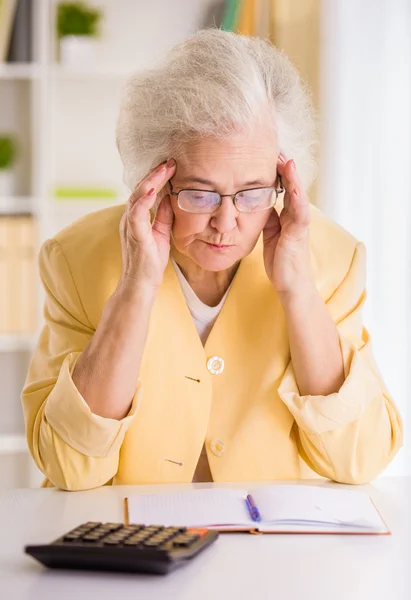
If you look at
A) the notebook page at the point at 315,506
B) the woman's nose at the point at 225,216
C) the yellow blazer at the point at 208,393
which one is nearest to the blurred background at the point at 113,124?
the yellow blazer at the point at 208,393

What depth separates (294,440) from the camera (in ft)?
5.72

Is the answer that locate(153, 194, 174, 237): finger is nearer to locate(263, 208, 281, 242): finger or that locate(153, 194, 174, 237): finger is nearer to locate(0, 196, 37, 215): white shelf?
locate(263, 208, 281, 242): finger

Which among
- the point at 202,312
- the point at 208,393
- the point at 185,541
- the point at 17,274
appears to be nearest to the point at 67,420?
the point at 208,393

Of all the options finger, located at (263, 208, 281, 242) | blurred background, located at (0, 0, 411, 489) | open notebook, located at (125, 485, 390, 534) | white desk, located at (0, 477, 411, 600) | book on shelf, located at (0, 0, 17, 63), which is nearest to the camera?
white desk, located at (0, 477, 411, 600)

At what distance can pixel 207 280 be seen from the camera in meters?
1.84

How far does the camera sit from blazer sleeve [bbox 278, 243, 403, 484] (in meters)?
1.62

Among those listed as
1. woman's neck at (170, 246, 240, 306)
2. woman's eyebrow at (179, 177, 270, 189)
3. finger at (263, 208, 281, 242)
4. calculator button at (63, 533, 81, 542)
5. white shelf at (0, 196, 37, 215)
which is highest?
woman's eyebrow at (179, 177, 270, 189)

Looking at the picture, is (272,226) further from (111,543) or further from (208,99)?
(111,543)

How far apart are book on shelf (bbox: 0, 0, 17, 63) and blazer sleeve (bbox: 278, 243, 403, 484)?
2101 mm

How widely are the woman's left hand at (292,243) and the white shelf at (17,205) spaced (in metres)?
1.82

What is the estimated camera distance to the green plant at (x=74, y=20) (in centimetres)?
338

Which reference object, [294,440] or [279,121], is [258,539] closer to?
[294,440]

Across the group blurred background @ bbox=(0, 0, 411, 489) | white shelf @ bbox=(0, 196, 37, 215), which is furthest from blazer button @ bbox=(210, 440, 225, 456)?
white shelf @ bbox=(0, 196, 37, 215)

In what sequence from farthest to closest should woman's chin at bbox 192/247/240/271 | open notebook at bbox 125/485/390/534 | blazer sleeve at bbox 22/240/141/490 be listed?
1. woman's chin at bbox 192/247/240/271
2. blazer sleeve at bbox 22/240/141/490
3. open notebook at bbox 125/485/390/534
